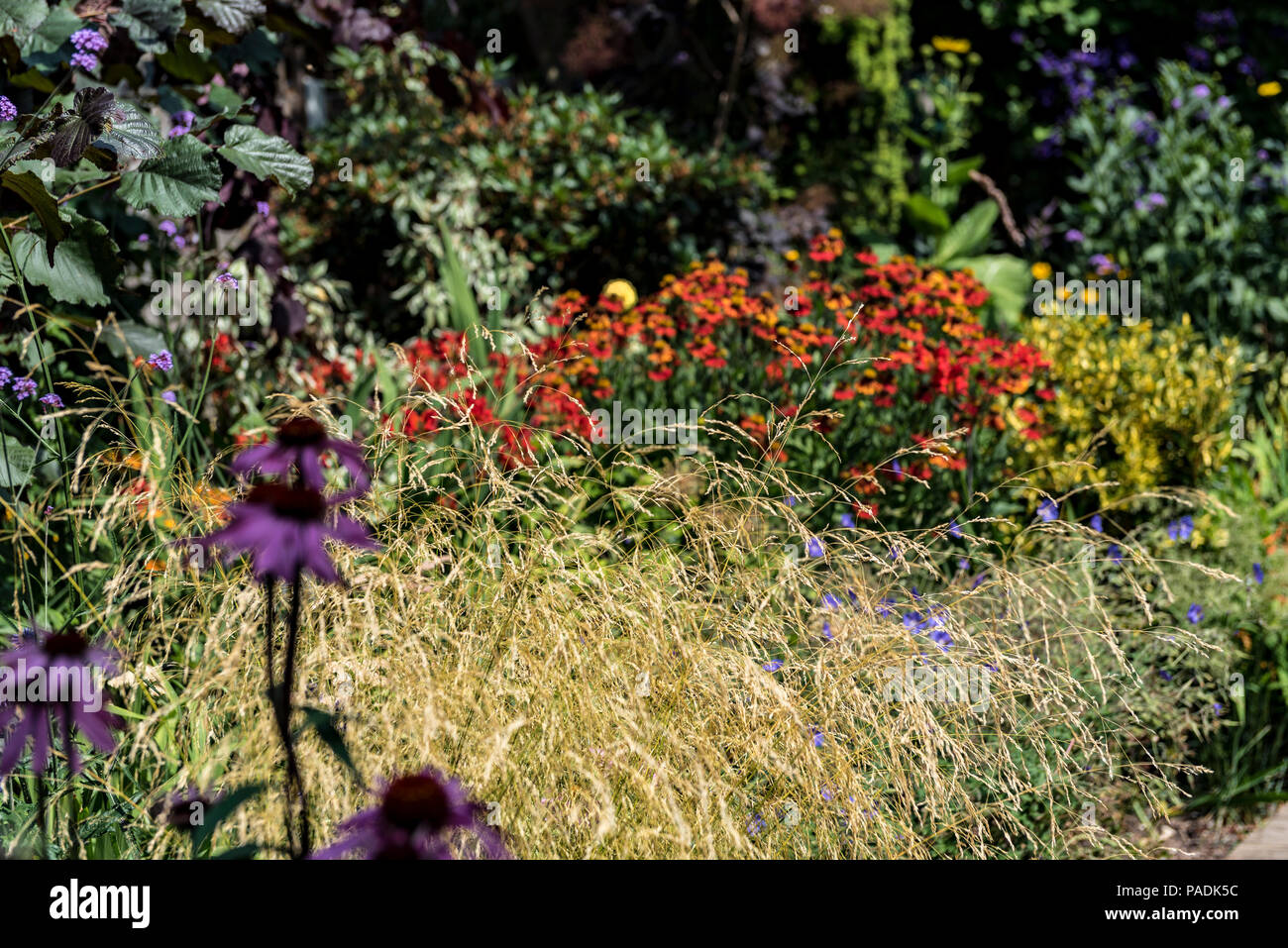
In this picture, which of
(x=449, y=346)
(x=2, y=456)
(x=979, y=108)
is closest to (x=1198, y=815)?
(x=449, y=346)

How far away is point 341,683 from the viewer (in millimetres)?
2145

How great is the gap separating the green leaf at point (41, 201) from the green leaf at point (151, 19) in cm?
67

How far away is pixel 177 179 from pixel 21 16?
66 cm

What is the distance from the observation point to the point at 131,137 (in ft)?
8.16

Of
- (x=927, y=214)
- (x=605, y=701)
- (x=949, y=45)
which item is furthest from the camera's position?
(x=949, y=45)

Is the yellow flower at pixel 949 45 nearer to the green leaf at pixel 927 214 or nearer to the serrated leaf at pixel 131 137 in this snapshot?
the green leaf at pixel 927 214

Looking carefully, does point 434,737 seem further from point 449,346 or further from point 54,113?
point 449,346

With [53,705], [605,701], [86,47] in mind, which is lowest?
[605,701]

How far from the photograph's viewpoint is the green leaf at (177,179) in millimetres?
2523

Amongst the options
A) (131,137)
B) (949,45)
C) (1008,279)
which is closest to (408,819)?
(131,137)

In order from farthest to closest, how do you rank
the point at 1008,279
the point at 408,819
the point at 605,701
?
the point at 1008,279, the point at 605,701, the point at 408,819

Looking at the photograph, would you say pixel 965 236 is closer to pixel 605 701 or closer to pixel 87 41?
pixel 87 41

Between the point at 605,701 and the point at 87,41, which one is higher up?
the point at 87,41

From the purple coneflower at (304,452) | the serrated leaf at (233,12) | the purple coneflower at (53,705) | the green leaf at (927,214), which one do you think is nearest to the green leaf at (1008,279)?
the green leaf at (927,214)
